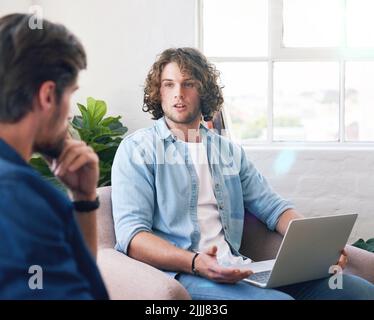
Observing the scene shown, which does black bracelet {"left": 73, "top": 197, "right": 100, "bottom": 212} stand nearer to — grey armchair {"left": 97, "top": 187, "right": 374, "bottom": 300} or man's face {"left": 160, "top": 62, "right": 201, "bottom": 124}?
grey armchair {"left": 97, "top": 187, "right": 374, "bottom": 300}

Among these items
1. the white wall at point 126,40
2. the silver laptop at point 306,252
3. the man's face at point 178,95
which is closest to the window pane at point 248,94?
the white wall at point 126,40

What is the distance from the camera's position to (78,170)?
631mm

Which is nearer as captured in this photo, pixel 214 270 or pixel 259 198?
pixel 214 270

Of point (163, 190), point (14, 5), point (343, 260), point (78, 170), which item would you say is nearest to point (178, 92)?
point (163, 190)

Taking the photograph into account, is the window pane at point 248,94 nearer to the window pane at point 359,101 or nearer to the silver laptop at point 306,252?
the window pane at point 359,101

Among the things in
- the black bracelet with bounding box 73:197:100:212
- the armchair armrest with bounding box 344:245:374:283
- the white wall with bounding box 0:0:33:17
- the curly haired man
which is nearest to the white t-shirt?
the curly haired man

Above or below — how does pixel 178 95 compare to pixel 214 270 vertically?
above

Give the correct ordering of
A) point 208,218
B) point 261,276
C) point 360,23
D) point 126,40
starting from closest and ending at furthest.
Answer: point 261,276 < point 208,218 < point 126,40 < point 360,23

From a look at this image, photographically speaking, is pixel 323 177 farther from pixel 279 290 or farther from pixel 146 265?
pixel 146 265

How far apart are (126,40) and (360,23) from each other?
26.2 inches

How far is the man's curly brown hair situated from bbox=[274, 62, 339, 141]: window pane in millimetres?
569

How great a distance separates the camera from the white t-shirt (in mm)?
1176

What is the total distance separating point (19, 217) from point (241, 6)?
140 cm
